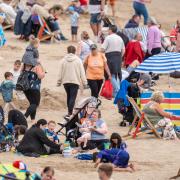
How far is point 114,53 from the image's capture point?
22.7m

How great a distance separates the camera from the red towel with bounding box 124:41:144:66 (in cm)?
2441

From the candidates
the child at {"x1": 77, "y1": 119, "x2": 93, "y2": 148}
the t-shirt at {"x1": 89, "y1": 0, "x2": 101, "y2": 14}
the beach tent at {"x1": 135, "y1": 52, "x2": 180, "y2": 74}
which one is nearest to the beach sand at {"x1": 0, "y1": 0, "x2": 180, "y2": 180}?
the child at {"x1": 77, "y1": 119, "x2": 93, "y2": 148}

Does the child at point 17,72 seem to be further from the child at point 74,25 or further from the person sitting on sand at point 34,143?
the child at point 74,25

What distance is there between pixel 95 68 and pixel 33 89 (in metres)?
2.07

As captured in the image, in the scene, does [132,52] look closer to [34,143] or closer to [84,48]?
[84,48]

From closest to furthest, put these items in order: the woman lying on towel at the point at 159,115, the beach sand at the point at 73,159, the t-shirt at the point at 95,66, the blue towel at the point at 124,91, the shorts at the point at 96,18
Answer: the beach sand at the point at 73,159 → the woman lying on towel at the point at 159,115 → the blue towel at the point at 124,91 → the t-shirt at the point at 95,66 → the shorts at the point at 96,18

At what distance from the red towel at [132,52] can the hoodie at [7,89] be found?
15.8ft

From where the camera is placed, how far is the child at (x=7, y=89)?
2014 centimetres

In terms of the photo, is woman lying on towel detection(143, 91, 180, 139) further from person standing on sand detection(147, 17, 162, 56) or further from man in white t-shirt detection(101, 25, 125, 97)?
person standing on sand detection(147, 17, 162, 56)

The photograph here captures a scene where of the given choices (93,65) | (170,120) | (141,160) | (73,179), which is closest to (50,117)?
(93,65)

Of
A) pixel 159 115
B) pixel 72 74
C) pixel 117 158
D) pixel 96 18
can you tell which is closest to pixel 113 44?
pixel 72 74

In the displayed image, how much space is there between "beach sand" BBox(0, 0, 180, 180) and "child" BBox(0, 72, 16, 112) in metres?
0.81

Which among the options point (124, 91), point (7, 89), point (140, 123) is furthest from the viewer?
point (7, 89)

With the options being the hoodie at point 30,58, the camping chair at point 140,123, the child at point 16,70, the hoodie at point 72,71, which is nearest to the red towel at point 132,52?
the child at point 16,70
